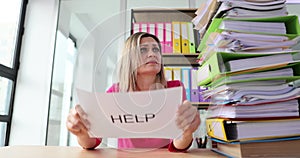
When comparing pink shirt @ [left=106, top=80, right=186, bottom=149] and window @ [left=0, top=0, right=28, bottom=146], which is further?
window @ [left=0, top=0, right=28, bottom=146]

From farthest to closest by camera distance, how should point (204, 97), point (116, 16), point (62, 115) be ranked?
1. point (62, 115)
2. point (204, 97)
3. point (116, 16)

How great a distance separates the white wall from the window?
4 cm

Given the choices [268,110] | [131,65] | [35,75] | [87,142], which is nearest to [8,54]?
[35,75]

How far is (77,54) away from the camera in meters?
0.55

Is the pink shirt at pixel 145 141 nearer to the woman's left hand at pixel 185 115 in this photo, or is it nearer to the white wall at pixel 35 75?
the woman's left hand at pixel 185 115

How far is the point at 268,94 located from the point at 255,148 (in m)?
0.11

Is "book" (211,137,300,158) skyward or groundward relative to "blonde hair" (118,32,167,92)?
groundward

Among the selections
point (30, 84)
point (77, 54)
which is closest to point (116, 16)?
point (77, 54)

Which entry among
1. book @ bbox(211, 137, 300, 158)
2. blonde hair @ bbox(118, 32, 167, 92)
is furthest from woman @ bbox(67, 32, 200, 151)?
book @ bbox(211, 137, 300, 158)

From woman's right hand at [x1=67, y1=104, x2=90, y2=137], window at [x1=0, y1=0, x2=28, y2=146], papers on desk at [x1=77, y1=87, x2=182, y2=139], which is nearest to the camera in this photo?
papers on desk at [x1=77, y1=87, x2=182, y2=139]

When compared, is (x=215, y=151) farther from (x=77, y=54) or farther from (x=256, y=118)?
(x=77, y=54)

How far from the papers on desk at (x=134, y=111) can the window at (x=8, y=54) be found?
153 centimetres

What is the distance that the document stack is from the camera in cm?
40

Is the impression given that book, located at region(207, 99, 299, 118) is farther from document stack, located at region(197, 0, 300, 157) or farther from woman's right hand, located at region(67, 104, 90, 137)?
woman's right hand, located at region(67, 104, 90, 137)
